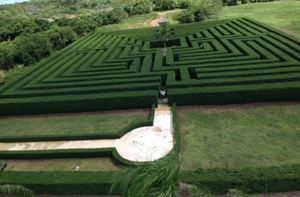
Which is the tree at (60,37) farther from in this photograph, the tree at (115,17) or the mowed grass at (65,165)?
the mowed grass at (65,165)

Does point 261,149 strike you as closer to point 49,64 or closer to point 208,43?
point 208,43

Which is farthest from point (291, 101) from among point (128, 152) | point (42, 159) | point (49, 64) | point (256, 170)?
point (49, 64)

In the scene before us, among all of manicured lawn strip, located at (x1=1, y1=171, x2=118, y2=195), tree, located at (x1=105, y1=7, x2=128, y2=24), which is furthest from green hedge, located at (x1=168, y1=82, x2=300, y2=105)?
tree, located at (x1=105, y1=7, x2=128, y2=24)

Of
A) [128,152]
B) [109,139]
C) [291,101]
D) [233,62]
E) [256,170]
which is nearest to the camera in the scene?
[256,170]

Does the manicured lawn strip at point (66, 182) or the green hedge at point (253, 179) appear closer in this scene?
the green hedge at point (253, 179)

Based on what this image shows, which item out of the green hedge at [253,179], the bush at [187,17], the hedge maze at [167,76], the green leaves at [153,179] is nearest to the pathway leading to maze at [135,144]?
the hedge maze at [167,76]

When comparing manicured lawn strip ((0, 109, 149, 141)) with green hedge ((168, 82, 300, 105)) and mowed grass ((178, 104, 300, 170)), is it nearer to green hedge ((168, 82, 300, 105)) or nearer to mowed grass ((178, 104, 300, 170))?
green hedge ((168, 82, 300, 105))

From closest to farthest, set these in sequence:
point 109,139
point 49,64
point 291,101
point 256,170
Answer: point 256,170 < point 109,139 < point 291,101 < point 49,64
